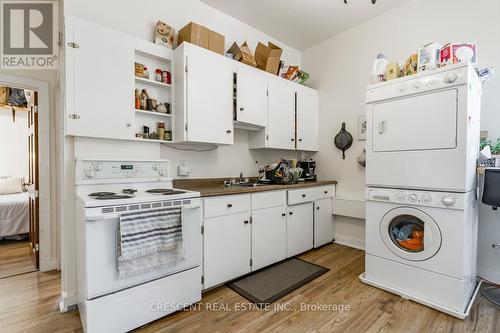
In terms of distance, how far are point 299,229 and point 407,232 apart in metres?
1.07

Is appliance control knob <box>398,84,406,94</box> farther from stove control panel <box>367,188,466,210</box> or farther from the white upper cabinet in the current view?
the white upper cabinet

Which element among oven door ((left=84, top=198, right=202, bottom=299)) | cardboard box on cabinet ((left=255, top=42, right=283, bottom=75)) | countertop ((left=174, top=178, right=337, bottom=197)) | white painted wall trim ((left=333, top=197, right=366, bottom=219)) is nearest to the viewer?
oven door ((left=84, top=198, right=202, bottom=299))

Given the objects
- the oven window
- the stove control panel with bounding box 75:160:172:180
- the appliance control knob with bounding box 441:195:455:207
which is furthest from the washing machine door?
the stove control panel with bounding box 75:160:172:180

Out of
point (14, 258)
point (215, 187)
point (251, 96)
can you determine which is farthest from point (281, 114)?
point (14, 258)

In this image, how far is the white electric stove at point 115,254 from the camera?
1.40m

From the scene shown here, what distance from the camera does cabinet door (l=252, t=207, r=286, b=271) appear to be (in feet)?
7.58

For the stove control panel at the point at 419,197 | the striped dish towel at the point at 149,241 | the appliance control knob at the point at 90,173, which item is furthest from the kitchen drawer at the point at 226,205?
the stove control panel at the point at 419,197

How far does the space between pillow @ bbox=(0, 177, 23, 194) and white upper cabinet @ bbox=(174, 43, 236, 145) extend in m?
4.00

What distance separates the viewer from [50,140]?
2604 millimetres

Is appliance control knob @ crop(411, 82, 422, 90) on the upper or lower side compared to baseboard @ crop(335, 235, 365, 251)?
upper

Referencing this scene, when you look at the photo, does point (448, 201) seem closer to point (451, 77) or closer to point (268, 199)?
point (451, 77)

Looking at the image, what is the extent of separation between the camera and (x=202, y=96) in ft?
7.39

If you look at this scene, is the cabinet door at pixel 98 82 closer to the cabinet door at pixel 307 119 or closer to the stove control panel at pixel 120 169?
the stove control panel at pixel 120 169

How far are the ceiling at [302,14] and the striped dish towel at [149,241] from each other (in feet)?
7.92
